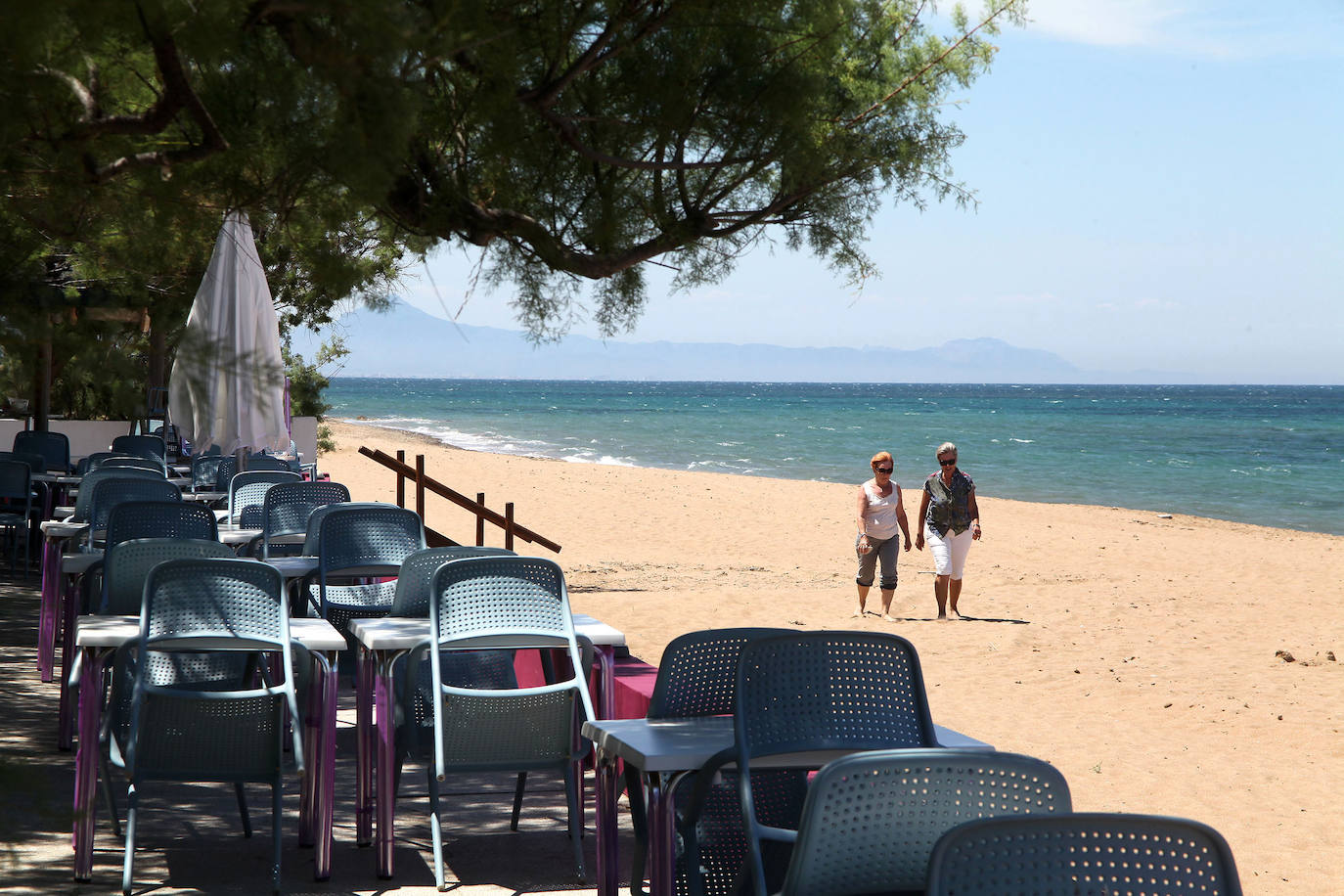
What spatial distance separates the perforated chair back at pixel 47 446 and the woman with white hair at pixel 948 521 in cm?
730

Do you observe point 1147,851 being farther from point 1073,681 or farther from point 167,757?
point 1073,681

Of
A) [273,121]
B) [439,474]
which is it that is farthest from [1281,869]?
[439,474]

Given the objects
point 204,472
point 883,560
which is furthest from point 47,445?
point 883,560

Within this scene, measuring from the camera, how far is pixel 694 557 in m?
15.8

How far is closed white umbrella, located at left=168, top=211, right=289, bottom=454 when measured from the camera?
202cm

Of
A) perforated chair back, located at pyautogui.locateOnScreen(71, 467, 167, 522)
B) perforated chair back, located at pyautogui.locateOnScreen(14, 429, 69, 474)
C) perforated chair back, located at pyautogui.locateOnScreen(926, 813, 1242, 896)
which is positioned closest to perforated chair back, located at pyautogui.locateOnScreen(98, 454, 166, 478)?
perforated chair back, located at pyautogui.locateOnScreen(71, 467, 167, 522)

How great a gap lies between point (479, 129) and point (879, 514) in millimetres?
6634

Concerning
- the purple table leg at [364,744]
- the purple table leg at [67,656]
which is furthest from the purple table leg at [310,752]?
the purple table leg at [67,656]

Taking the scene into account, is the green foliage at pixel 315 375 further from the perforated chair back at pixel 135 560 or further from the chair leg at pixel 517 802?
the chair leg at pixel 517 802

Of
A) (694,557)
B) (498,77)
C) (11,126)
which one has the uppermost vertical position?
(498,77)

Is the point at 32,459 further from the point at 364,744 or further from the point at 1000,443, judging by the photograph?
the point at 1000,443

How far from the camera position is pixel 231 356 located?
2004 mm

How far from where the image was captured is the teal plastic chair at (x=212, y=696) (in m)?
3.86

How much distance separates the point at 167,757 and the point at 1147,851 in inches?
117
